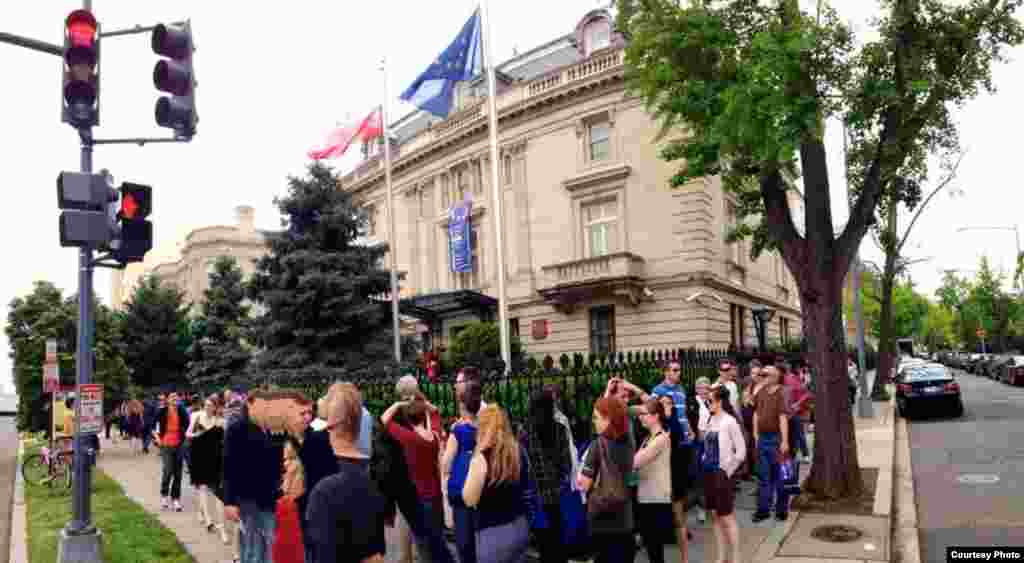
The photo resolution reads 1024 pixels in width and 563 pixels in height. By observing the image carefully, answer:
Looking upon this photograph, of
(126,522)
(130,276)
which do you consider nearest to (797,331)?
(126,522)

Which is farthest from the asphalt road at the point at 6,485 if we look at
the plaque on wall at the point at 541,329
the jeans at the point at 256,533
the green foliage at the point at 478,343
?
the plaque on wall at the point at 541,329

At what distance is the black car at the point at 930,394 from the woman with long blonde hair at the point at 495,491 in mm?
21674

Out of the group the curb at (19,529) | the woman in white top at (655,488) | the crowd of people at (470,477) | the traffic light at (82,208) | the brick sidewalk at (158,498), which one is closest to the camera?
the crowd of people at (470,477)

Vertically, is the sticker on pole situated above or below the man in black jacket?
above

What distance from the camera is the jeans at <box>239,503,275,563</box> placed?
7.22m

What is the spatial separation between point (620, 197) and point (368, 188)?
55.8 ft

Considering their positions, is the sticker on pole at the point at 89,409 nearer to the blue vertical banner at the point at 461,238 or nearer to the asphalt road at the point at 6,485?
the asphalt road at the point at 6,485

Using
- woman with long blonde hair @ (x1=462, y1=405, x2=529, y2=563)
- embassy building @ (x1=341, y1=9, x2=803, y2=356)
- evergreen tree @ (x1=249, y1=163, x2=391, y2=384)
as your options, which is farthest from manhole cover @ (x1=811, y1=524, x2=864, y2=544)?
embassy building @ (x1=341, y1=9, x2=803, y2=356)

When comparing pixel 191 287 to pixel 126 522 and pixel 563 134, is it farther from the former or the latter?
pixel 126 522

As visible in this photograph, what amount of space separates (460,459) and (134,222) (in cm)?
428

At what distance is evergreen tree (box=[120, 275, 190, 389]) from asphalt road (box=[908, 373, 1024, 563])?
1300 inches

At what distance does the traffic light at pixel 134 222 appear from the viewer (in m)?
7.74

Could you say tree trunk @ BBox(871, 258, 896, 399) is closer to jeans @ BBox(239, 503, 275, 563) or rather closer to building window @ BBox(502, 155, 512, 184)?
building window @ BBox(502, 155, 512, 184)

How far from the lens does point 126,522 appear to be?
1143 cm
